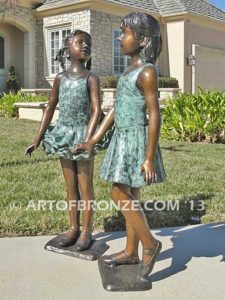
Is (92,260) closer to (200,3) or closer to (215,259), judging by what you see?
(215,259)

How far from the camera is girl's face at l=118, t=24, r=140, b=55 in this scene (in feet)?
10.1

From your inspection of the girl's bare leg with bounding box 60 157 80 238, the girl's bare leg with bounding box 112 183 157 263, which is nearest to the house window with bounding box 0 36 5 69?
the girl's bare leg with bounding box 60 157 80 238

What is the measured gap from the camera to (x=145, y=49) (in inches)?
121

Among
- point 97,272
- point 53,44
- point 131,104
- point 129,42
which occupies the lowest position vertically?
point 97,272

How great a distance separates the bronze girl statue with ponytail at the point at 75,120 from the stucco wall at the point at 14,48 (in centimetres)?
1635

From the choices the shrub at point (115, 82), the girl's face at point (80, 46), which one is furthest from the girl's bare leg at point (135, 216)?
the shrub at point (115, 82)

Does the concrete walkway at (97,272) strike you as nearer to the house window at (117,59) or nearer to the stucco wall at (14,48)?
the house window at (117,59)

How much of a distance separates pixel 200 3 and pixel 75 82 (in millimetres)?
20234

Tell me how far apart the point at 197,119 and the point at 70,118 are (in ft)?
23.8

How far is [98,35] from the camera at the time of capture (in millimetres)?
18234

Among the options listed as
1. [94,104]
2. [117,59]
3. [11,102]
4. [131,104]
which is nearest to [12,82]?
[11,102]

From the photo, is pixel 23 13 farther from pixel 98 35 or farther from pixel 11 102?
pixel 11 102

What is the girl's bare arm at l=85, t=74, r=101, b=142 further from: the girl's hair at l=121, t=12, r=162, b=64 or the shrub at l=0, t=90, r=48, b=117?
the shrub at l=0, t=90, r=48, b=117

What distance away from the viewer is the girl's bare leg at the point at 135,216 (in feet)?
10.3
